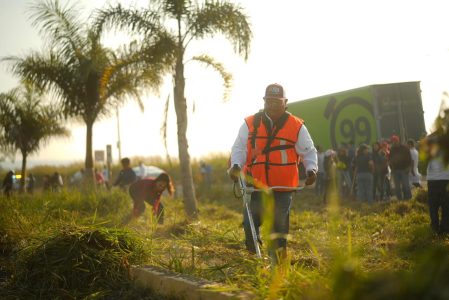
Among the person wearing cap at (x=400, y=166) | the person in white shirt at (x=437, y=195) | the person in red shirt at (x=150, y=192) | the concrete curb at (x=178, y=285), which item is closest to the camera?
the concrete curb at (x=178, y=285)

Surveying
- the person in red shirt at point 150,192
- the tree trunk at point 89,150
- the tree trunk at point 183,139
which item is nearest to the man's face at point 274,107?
the person in red shirt at point 150,192

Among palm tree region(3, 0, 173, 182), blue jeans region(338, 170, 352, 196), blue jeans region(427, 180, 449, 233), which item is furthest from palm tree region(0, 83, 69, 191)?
blue jeans region(427, 180, 449, 233)

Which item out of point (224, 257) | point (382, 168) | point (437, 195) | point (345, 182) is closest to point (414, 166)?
point (382, 168)

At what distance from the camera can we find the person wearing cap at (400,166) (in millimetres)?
12125

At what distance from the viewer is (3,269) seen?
5102 millimetres

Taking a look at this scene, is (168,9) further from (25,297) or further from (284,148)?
(25,297)

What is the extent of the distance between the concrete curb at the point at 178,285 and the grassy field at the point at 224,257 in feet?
0.30

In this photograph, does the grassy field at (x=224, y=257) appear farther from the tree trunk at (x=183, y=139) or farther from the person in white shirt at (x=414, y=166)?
the person in white shirt at (x=414, y=166)

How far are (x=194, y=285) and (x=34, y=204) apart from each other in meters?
6.01

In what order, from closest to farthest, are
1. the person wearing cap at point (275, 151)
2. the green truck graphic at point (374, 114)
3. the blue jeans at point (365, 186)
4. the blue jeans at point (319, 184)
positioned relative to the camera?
the person wearing cap at point (275, 151) < the blue jeans at point (365, 186) < the green truck graphic at point (374, 114) < the blue jeans at point (319, 184)

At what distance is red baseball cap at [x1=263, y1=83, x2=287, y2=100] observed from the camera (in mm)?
4992

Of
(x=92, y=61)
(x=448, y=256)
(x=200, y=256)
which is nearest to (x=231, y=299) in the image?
(x=448, y=256)

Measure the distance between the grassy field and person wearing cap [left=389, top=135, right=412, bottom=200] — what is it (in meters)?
2.67

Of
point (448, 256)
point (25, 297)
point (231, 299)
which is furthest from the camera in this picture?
point (25, 297)
